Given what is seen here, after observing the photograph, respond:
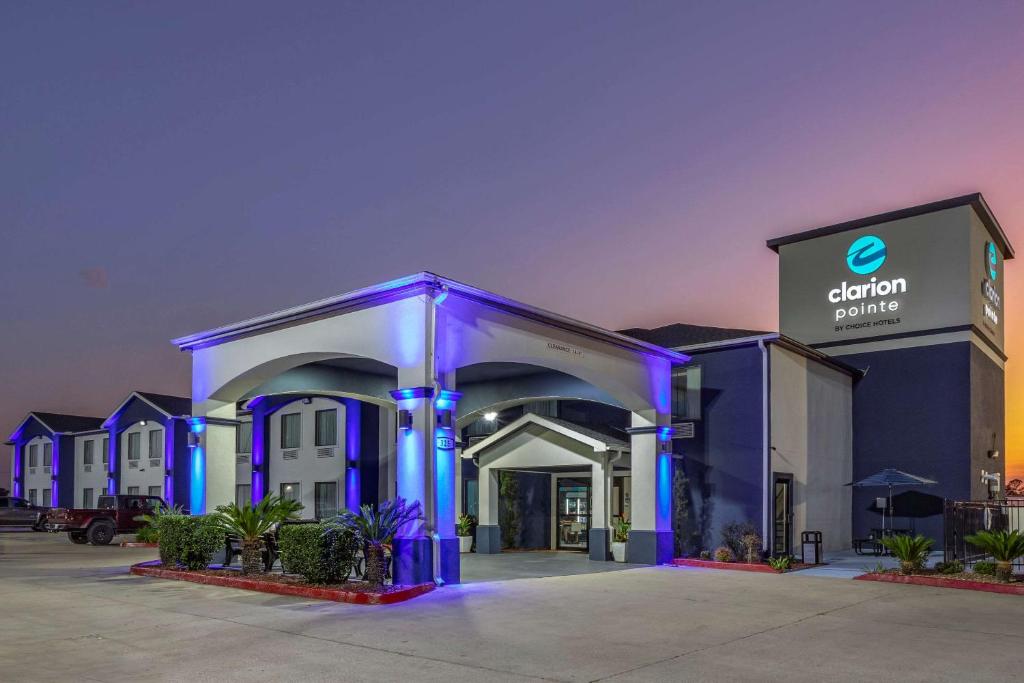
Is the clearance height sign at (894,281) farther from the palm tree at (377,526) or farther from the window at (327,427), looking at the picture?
the palm tree at (377,526)

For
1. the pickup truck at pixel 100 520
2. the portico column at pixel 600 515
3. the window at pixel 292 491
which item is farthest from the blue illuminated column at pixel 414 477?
the window at pixel 292 491

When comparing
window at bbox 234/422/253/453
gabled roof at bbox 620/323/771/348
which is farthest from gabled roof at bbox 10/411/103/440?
gabled roof at bbox 620/323/771/348

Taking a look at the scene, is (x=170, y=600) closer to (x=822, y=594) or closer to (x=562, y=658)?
(x=562, y=658)

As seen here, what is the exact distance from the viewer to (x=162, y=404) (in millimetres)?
41250

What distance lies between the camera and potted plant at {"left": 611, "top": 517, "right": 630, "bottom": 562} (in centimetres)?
2014

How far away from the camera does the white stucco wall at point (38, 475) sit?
4900 cm

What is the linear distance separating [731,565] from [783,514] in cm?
310

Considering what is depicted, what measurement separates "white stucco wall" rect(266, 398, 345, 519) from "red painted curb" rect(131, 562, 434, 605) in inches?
611

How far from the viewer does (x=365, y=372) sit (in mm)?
22188

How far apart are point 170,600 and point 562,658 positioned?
704 cm

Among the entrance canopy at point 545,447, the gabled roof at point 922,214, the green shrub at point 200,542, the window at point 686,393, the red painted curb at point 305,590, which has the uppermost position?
the gabled roof at point 922,214

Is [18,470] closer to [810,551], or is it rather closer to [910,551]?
[810,551]

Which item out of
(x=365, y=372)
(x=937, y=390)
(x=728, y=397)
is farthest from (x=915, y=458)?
(x=365, y=372)

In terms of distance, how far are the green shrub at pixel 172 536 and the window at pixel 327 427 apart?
15229mm
